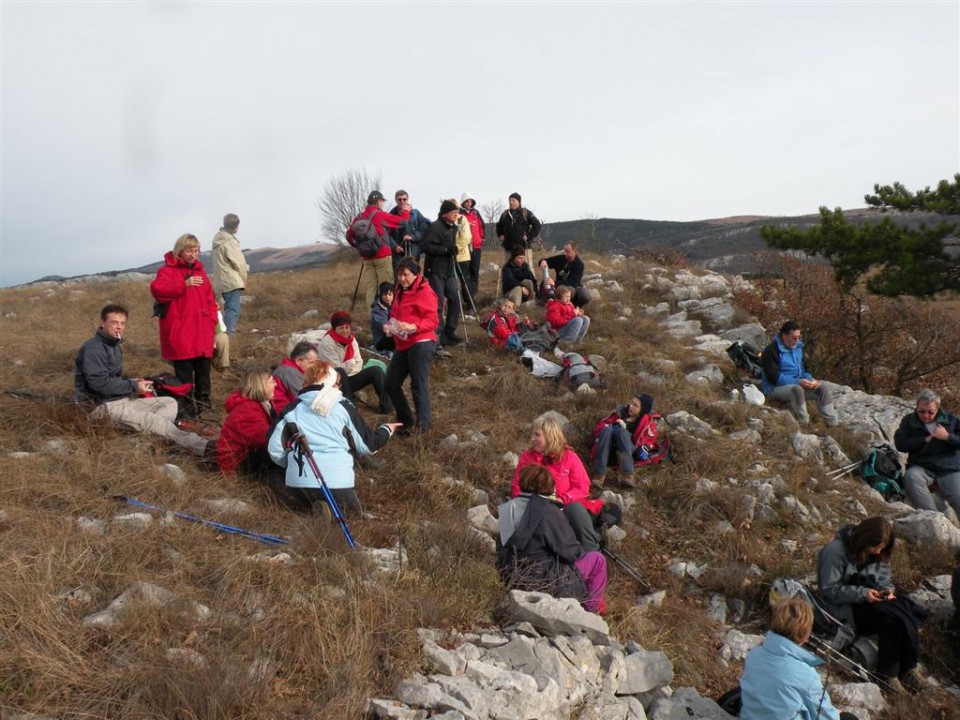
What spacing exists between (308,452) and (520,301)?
744 cm

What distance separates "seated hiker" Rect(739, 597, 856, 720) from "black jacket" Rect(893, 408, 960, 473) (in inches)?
172

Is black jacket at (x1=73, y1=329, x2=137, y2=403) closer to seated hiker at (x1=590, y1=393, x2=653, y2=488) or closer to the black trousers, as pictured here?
the black trousers

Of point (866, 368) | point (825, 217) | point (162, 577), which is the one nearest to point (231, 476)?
point (162, 577)

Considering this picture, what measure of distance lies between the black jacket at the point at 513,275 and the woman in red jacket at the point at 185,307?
20.5ft

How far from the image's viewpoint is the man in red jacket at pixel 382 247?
9.65 meters

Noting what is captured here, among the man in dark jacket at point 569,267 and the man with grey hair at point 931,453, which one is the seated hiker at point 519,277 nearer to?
the man in dark jacket at point 569,267

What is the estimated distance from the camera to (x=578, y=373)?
865cm

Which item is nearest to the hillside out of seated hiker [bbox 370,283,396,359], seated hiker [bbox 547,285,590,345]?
seated hiker [bbox 547,285,590,345]

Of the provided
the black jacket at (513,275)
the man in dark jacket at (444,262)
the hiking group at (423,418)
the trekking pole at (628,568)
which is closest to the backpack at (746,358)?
the hiking group at (423,418)

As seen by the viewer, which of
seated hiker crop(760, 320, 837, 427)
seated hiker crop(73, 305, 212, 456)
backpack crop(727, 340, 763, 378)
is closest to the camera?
seated hiker crop(73, 305, 212, 456)

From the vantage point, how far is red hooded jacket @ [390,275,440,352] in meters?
6.57

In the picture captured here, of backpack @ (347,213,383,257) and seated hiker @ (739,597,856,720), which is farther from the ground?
backpack @ (347,213,383,257)

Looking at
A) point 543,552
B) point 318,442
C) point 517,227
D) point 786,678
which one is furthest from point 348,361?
point 786,678

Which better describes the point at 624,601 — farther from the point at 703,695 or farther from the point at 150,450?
the point at 150,450
